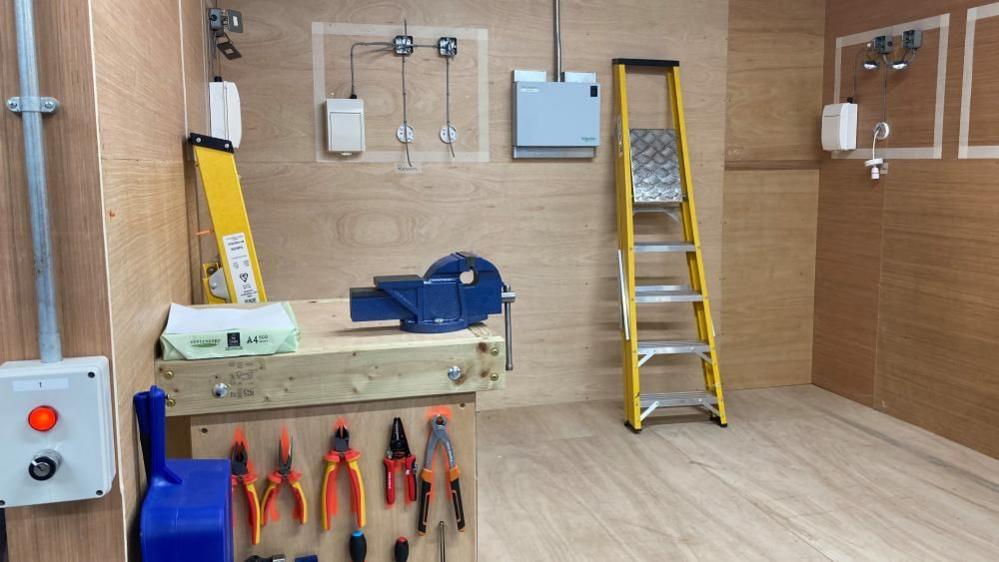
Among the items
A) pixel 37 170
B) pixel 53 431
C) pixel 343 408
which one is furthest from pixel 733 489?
pixel 37 170

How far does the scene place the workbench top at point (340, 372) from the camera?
172cm

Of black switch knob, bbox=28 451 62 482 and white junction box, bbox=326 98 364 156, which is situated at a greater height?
white junction box, bbox=326 98 364 156

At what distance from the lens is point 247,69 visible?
12.4 ft

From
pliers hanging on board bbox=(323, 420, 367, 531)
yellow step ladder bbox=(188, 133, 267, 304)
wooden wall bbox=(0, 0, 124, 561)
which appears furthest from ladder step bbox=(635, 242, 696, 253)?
wooden wall bbox=(0, 0, 124, 561)

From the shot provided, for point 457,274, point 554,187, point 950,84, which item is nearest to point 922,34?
point 950,84

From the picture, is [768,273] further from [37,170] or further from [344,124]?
[37,170]

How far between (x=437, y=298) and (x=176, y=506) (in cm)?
78

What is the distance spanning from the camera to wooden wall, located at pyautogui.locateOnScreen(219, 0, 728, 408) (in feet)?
12.7

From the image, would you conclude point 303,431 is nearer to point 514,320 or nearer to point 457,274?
point 457,274

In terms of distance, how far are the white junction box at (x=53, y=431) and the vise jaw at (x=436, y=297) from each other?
754 mm

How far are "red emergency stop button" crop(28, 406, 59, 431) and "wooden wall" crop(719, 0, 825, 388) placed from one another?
158 inches

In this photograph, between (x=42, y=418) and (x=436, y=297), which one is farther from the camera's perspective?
(x=436, y=297)

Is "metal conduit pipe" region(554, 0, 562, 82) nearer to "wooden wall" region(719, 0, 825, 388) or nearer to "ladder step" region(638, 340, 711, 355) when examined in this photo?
"wooden wall" region(719, 0, 825, 388)

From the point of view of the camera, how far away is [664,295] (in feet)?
13.5
